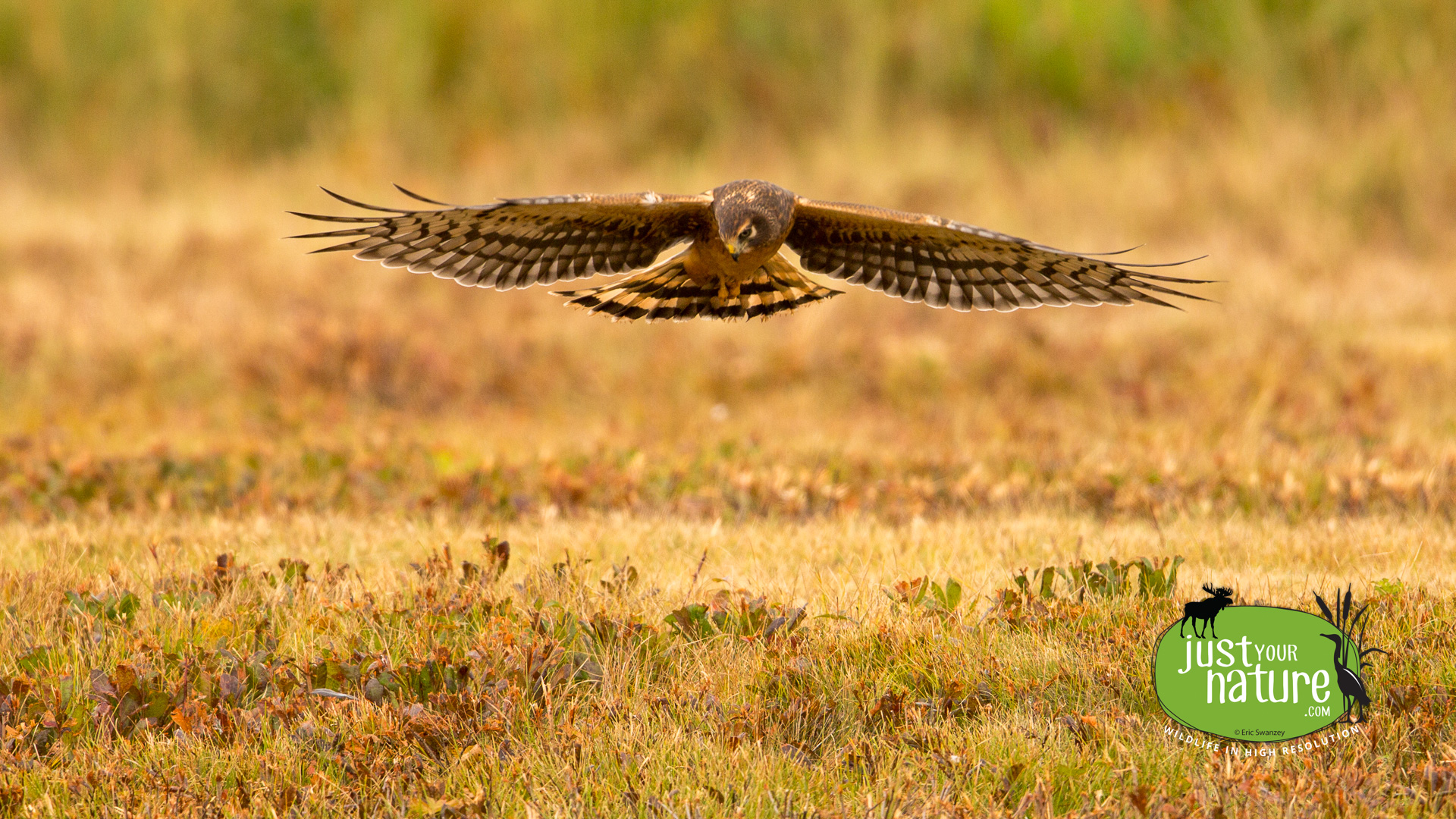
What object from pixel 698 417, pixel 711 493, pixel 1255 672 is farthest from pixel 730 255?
pixel 698 417

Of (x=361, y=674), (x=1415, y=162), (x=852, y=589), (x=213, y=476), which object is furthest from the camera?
(x=1415, y=162)

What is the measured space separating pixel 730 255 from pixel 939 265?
1.16 meters

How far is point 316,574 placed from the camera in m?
5.75

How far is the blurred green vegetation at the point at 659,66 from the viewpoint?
1491cm

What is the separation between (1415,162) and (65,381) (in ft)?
42.7

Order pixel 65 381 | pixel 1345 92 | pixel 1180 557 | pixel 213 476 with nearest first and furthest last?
1. pixel 1180 557
2. pixel 213 476
3. pixel 65 381
4. pixel 1345 92

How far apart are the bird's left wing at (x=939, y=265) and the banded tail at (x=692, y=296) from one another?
0.18 m

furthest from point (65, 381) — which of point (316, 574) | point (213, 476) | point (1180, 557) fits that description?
point (1180, 557)

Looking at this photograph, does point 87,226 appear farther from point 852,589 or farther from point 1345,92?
point 1345,92

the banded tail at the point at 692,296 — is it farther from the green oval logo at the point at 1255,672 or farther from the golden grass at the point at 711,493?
the green oval logo at the point at 1255,672

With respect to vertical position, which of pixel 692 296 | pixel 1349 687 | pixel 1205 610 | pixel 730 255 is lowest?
pixel 1349 687

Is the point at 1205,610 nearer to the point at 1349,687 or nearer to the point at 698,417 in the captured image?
the point at 1349,687

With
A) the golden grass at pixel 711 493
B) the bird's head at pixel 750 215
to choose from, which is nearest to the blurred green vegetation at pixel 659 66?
the golden grass at pixel 711 493

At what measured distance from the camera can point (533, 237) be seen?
623 centimetres
